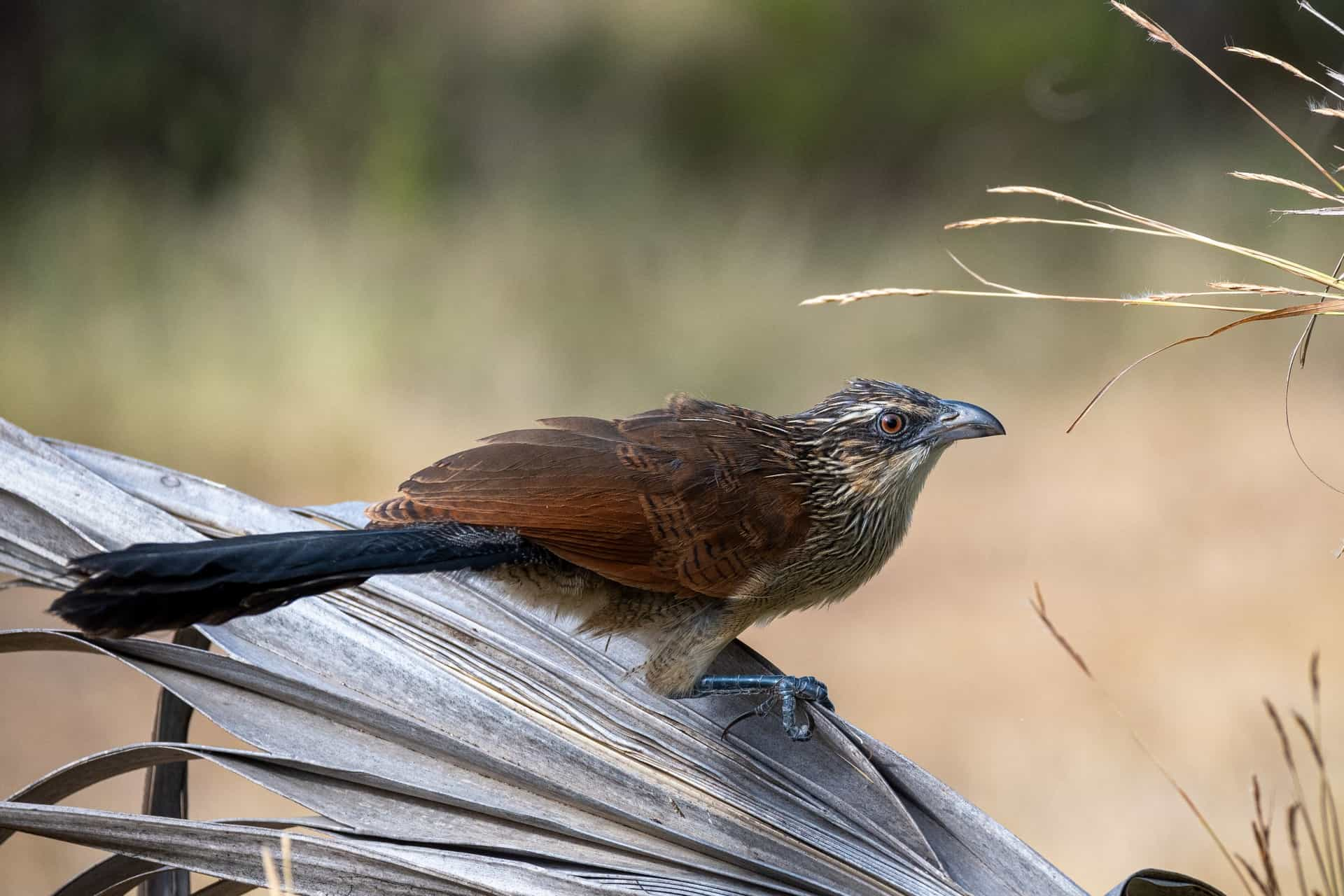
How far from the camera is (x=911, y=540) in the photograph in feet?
10.9

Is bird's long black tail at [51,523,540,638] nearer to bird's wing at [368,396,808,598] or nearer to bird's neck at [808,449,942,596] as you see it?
bird's wing at [368,396,808,598]

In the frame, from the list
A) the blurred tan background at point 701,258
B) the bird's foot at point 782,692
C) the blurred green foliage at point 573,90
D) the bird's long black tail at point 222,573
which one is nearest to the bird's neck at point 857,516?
the bird's foot at point 782,692

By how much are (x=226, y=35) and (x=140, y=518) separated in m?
3.23

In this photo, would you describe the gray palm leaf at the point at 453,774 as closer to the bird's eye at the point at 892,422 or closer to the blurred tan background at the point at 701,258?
the bird's eye at the point at 892,422

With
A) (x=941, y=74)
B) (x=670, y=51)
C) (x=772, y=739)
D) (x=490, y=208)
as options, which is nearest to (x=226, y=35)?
(x=490, y=208)

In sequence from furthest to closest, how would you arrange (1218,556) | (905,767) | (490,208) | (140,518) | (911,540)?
(490,208) → (911,540) → (1218,556) → (140,518) → (905,767)

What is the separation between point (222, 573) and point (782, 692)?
1.41ft

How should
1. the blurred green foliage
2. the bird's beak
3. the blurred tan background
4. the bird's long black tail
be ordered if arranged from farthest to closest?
the blurred green foliage
the blurred tan background
the bird's beak
the bird's long black tail

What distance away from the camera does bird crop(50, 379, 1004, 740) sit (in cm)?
80

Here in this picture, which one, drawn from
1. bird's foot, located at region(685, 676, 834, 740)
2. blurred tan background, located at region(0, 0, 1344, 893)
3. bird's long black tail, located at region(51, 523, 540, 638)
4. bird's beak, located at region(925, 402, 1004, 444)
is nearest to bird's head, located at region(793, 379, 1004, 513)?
bird's beak, located at region(925, 402, 1004, 444)

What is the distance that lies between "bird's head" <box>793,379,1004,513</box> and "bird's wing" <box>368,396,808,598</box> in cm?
6

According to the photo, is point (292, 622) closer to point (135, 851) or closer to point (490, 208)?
point (135, 851)


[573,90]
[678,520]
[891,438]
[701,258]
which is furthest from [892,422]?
[573,90]

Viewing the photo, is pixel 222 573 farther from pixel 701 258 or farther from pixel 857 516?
pixel 701 258
